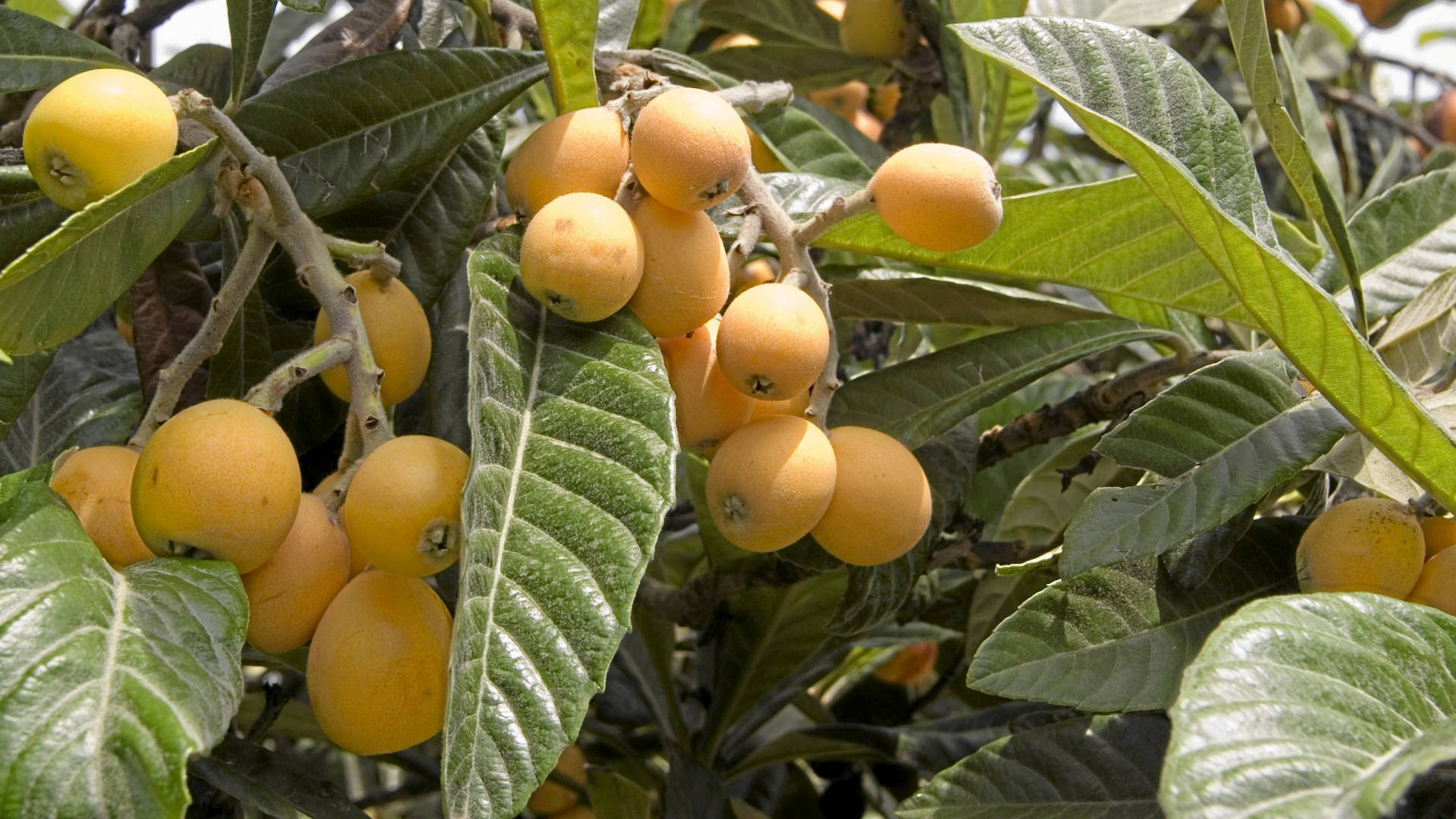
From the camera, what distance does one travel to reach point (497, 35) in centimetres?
144

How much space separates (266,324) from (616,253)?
493 mm

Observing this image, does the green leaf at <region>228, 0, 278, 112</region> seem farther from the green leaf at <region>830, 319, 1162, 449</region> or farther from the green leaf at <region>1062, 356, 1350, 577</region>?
the green leaf at <region>1062, 356, 1350, 577</region>

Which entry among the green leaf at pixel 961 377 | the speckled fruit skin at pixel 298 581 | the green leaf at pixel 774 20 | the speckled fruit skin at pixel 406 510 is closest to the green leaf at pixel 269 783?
the speckled fruit skin at pixel 298 581

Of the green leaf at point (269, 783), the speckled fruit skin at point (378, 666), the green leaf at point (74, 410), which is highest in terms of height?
the speckled fruit skin at point (378, 666)

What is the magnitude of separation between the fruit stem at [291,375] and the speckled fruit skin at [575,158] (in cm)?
21

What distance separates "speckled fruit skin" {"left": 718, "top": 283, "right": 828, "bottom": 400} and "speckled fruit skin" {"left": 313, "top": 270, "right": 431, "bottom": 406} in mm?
281

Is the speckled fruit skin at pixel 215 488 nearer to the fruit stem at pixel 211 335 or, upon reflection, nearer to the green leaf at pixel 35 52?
the fruit stem at pixel 211 335

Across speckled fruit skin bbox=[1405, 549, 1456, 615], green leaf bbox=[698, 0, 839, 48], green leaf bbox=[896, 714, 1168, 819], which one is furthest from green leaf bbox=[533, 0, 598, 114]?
green leaf bbox=[698, 0, 839, 48]

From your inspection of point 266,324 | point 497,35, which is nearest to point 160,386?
point 266,324

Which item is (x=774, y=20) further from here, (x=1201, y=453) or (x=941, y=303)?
(x=1201, y=453)

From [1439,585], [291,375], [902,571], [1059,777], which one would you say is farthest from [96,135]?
[1439,585]

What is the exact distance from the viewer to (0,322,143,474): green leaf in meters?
1.29

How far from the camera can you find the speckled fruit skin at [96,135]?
87 centimetres

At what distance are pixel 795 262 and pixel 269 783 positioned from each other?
0.63 meters
